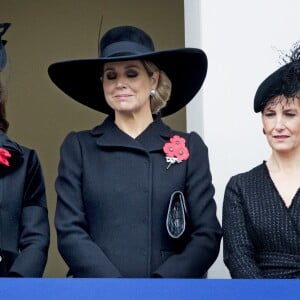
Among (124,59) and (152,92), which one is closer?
(124,59)

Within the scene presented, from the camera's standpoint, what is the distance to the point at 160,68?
3.43 meters

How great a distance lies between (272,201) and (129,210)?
16.5 inches

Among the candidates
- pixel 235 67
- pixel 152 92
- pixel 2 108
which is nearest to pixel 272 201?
pixel 152 92

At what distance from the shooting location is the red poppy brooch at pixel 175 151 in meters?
3.32

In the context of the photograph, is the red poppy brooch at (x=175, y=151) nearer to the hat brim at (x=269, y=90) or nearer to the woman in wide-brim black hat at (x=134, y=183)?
the woman in wide-brim black hat at (x=134, y=183)

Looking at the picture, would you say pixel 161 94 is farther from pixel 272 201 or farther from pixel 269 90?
pixel 272 201

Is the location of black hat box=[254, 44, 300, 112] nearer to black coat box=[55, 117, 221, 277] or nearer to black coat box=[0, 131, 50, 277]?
black coat box=[55, 117, 221, 277]

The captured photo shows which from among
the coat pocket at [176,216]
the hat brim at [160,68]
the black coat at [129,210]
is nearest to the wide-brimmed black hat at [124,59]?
the hat brim at [160,68]

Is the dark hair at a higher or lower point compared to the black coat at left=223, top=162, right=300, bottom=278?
higher

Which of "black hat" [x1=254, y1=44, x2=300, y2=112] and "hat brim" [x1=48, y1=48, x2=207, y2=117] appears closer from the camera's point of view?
"black hat" [x1=254, y1=44, x2=300, y2=112]

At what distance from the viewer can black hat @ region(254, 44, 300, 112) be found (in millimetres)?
3232

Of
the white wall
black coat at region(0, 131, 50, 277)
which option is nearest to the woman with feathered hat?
black coat at region(0, 131, 50, 277)

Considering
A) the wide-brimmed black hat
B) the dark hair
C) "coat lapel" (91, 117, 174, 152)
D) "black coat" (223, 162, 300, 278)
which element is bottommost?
"black coat" (223, 162, 300, 278)

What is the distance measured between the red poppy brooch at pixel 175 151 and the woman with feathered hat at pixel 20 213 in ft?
1.31
